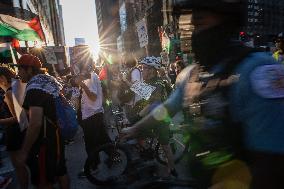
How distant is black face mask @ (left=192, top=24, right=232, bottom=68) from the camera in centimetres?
185

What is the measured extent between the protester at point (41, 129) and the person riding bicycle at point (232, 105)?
2321 millimetres

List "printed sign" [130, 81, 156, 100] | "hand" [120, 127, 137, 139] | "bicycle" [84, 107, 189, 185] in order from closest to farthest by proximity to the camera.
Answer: "hand" [120, 127, 137, 139]
"bicycle" [84, 107, 189, 185]
"printed sign" [130, 81, 156, 100]

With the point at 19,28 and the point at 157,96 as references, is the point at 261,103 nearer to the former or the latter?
the point at 157,96

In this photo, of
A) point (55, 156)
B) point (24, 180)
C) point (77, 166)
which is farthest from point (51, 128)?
point (77, 166)

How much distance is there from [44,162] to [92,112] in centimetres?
266

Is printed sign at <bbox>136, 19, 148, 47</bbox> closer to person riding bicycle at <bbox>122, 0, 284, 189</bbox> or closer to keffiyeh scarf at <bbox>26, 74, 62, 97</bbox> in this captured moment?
keffiyeh scarf at <bbox>26, 74, 62, 97</bbox>

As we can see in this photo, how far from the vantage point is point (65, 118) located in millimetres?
4398

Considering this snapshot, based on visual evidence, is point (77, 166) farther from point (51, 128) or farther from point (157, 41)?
point (157, 41)

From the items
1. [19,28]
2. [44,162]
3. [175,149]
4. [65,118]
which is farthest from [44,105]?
[19,28]

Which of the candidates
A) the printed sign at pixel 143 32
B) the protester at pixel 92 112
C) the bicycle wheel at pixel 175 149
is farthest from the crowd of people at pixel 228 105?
the printed sign at pixel 143 32

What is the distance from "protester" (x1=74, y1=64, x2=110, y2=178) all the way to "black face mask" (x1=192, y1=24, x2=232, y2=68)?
436 centimetres

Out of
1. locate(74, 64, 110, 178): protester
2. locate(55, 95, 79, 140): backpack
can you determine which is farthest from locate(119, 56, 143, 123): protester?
locate(55, 95, 79, 140): backpack

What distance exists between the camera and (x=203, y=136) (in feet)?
6.49

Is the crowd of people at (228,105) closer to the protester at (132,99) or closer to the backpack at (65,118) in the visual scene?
the backpack at (65,118)
